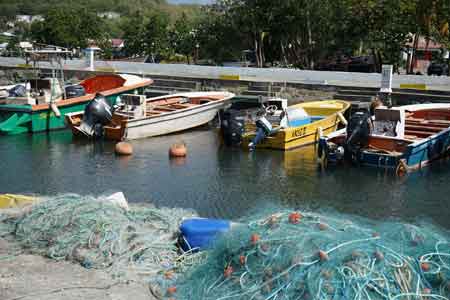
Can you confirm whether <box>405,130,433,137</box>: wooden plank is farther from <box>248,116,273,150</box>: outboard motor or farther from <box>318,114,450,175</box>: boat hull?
<box>248,116,273,150</box>: outboard motor

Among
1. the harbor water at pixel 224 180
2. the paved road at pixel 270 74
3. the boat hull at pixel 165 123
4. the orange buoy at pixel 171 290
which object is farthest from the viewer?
the paved road at pixel 270 74

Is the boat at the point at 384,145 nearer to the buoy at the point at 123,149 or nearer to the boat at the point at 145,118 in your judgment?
the buoy at the point at 123,149

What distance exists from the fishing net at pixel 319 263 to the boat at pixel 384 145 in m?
9.69

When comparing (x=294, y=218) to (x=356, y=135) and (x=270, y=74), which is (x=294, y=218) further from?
(x=270, y=74)

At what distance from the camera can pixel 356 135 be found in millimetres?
17078

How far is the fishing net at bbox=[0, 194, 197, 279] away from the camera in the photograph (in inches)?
311

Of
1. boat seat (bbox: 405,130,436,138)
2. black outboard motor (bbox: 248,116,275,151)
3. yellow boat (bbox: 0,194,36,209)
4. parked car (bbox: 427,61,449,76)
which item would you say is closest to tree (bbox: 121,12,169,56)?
parked car (bbox: 427,61,449,76)

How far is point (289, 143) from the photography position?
62.7 ft

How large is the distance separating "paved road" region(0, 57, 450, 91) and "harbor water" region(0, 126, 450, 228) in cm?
797

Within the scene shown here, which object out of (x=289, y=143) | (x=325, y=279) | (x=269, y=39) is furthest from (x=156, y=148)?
(x=269, y=39)

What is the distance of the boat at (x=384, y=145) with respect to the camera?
655 inches

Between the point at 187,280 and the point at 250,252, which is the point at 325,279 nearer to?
the point at 250,252

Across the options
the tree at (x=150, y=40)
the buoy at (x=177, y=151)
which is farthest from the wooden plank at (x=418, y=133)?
the tree at (x=150, y=40)

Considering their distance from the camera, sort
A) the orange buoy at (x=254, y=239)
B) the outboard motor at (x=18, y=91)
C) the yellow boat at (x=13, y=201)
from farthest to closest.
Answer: the outboard motor at (x=18, y=91)
the yellow boat at (x=13, y=201)
the orange buoy at (x=254, y=239)
